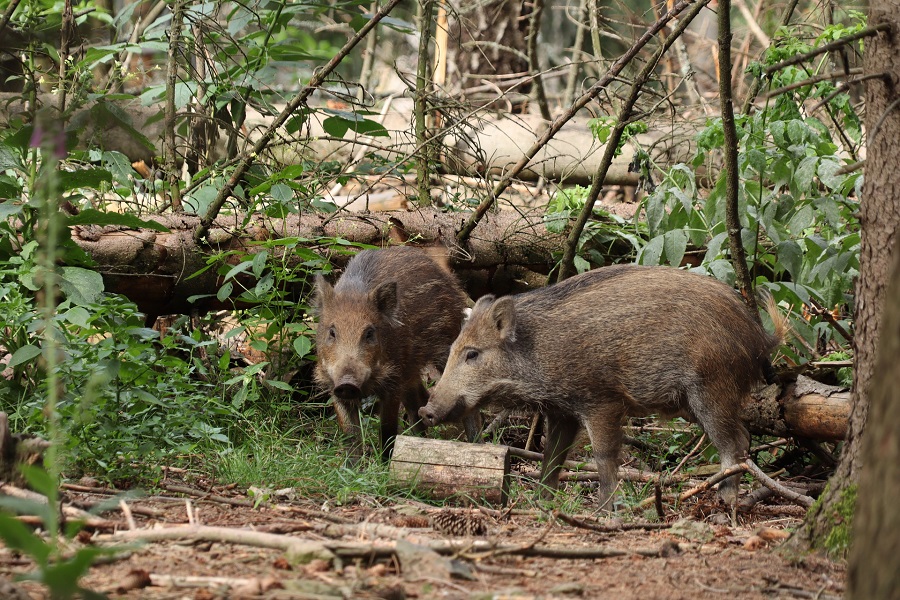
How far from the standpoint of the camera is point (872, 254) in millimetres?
3531

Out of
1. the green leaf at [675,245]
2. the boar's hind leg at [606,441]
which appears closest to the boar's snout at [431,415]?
the boar's hind leg at [606,441]

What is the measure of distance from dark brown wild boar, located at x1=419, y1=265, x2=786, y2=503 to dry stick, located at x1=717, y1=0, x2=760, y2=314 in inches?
7.0

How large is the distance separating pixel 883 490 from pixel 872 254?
5.97ft

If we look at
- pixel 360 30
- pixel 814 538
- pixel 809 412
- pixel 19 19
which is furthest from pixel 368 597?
pixel 19 19

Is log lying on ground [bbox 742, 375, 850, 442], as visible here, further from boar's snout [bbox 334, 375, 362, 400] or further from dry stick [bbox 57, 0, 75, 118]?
dry stick [bbox 57, 0, 75, 118]

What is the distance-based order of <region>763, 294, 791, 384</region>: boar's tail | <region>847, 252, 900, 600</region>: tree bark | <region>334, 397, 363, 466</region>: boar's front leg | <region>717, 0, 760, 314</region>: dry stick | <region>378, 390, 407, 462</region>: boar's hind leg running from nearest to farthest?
<region>847, 252, 900, 600</region>: tree bark < <region>717, 0, 760, 314</region>: dry stick < <region>763, 294, 791, 384</region>: boar's tail < <region>334, 397, 363, 466</region>: boar's front leg < <region>378, 390, 407, 462</region>: boar's hind leg

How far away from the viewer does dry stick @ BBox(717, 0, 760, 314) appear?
487cm

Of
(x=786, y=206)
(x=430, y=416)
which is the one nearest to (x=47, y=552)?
(x=430, y=416)

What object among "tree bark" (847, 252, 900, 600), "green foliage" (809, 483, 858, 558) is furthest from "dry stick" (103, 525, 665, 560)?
"tree bark" (847, 252, 900, 600)

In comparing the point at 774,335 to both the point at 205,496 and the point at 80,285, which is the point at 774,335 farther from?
the point at 80,285

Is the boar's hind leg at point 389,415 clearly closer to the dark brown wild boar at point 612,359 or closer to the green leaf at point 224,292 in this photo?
the dark brown wild boar at point 612,359

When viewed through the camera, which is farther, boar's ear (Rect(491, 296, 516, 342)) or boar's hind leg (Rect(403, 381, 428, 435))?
boar's hind leg (Rect(403, 381, 428, 435))

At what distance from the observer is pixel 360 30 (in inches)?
251

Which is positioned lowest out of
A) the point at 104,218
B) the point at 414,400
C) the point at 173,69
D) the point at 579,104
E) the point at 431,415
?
the point at 414,400
